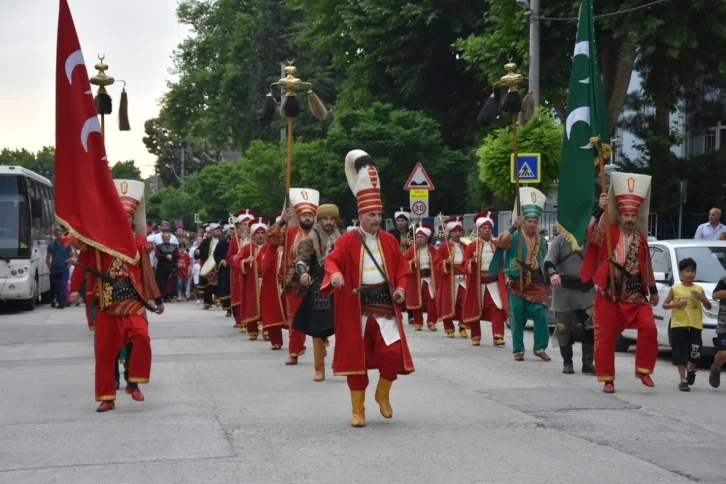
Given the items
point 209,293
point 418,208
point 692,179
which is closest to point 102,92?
point 418,208

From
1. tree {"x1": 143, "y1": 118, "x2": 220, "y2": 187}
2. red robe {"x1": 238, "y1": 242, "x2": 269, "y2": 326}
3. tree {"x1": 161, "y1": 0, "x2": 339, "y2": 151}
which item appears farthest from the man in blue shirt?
tree {"x1": 143, "y1": 118, "x2": 220, "y2": 187}

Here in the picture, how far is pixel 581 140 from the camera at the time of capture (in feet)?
41.2

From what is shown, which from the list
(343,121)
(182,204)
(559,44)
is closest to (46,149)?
(182,204)

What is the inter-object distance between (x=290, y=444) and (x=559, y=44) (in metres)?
20.5

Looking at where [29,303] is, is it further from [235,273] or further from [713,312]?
[713,312]

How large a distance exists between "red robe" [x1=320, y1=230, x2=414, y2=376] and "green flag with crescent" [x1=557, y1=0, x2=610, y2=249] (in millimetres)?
2754

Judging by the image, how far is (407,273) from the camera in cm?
1004

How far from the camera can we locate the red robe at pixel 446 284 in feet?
63.6

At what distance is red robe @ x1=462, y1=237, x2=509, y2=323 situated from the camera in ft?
56.6

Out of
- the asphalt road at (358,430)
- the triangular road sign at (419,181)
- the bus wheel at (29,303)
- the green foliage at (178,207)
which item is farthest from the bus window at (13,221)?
the green foliage at (178,207)

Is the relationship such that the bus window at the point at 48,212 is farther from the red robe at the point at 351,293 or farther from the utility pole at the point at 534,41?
the red robe at the point at 351,293

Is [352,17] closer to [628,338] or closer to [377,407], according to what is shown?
[628,338]

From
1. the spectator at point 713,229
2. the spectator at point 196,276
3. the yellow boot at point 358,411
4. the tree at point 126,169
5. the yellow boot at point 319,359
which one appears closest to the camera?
the yellow boot at point 358,411

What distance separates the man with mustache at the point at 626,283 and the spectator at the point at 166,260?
829 inches
